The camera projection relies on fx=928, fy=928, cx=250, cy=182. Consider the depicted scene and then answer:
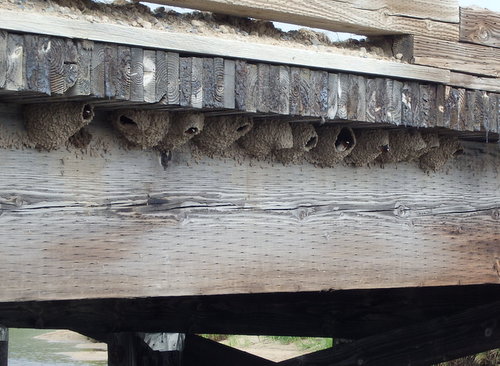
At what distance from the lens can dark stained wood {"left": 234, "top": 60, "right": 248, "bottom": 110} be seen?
2.84 m

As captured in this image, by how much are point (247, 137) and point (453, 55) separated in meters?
0.96

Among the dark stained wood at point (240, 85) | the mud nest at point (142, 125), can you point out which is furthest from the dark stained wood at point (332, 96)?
the mud nest at point (142, 125)

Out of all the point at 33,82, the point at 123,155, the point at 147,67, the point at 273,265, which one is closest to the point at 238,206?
the point at 273,265

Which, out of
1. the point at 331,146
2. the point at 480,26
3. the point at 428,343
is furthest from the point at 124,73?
the point at 428,343

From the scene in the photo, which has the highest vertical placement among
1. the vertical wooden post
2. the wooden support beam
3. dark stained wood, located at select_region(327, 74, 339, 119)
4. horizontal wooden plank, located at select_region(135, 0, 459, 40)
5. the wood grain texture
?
horizontal wooden plank, located at select_region(135, 0, 459, 40)

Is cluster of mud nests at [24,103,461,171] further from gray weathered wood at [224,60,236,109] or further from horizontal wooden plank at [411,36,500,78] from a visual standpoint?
horizontal wooden plank at [411,36,500,78]

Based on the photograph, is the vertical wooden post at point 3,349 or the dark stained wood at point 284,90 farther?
the vertical wooden post at point 3,349

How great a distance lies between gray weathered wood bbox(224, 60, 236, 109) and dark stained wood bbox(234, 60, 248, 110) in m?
0.01

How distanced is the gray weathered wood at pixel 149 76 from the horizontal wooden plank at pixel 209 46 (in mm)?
31

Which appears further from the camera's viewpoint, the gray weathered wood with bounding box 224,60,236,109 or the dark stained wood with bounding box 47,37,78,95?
the gray weathered wood with bounding box 224,60,236,109

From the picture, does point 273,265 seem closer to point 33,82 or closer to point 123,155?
point 123,155

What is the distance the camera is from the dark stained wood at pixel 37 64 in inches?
94.0

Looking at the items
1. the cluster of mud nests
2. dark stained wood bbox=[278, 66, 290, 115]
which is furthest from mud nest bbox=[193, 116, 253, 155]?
dark stained wood bbox=[278, 66, 290, 115]

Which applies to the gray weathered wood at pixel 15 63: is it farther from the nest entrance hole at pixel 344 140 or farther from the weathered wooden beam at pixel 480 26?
the weathered wooden beam at pixel 480 26
